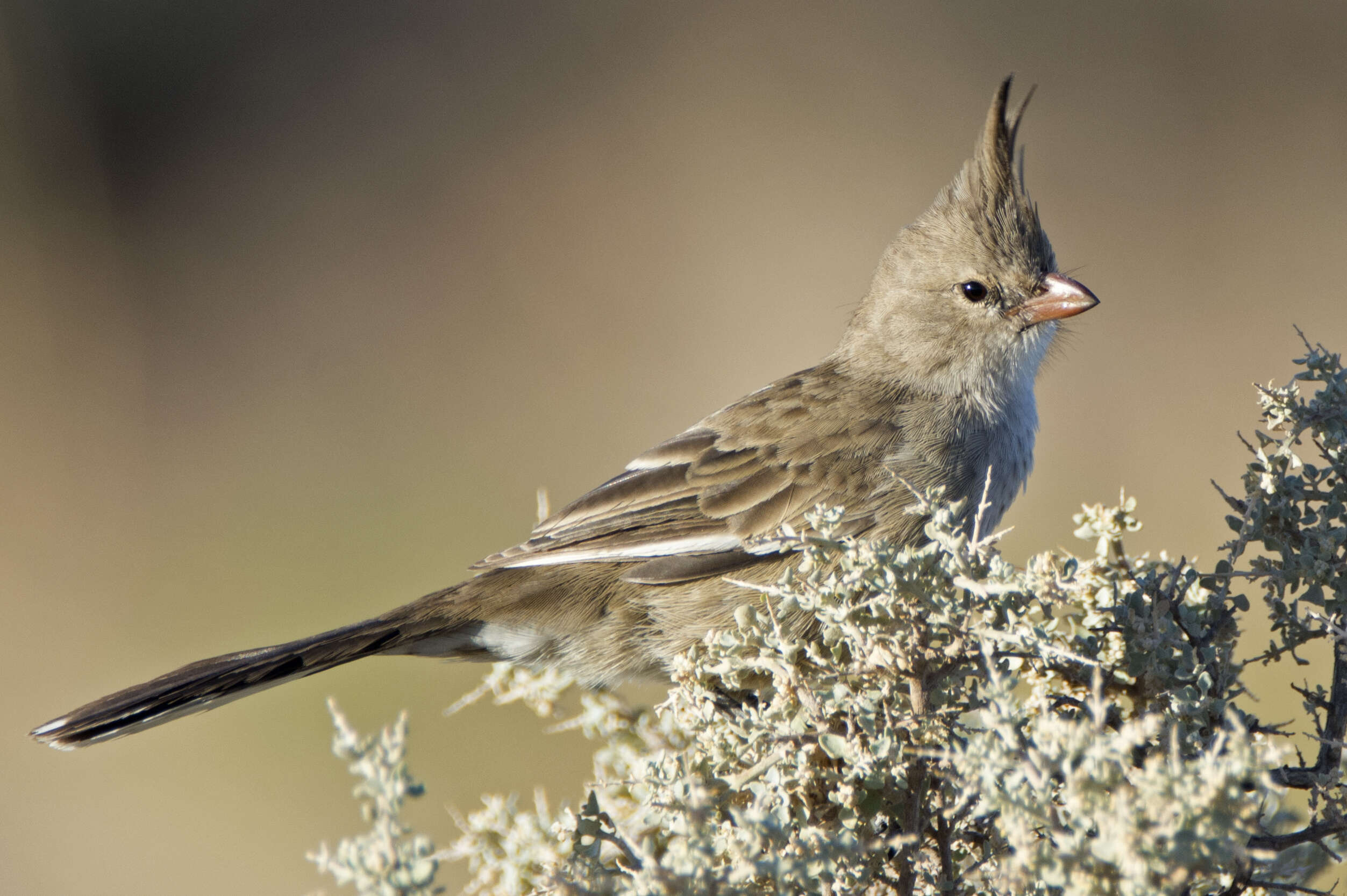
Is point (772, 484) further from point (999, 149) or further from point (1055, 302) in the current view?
point (999, 149)

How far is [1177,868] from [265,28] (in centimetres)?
726

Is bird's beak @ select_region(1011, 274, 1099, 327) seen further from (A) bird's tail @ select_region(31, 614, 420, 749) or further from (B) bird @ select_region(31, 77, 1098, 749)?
(A) bird's tail @ select_region(31, 614, 420, 749)

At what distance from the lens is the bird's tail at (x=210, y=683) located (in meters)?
2.25

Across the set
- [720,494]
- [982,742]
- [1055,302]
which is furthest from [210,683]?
[1055,302]

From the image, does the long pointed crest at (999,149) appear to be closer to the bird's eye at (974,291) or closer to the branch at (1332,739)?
the bird's eye at (974,291)

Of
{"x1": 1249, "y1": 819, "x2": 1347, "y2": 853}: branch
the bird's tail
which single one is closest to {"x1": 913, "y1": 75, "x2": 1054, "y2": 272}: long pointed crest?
the bird's tail

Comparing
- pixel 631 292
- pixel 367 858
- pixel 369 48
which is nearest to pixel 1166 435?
pixel 631 292

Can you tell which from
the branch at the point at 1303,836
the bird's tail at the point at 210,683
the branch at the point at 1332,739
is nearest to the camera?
the branch at the point at 1303,836

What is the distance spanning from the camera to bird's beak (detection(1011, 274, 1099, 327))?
331 cm

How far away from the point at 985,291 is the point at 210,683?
2488 millimetres

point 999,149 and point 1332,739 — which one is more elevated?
point 999,149

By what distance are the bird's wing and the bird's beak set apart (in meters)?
0.59

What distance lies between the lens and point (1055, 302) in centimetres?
337

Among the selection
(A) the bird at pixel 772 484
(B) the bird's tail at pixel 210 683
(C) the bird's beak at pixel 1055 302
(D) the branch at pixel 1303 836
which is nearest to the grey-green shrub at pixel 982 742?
(D) the branch at pixel 1303 836
